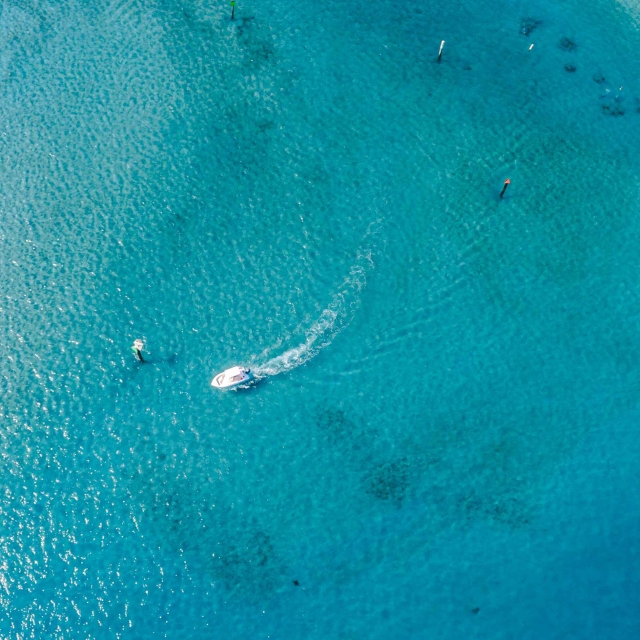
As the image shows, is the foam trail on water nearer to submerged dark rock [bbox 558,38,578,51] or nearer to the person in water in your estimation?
the person in water

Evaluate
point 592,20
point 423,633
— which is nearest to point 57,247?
point 423,633

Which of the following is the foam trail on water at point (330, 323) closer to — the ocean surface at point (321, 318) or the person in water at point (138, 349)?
the ocean surface at point (321, 318)

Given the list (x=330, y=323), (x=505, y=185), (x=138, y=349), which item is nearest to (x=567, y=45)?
(x=505, y=185)

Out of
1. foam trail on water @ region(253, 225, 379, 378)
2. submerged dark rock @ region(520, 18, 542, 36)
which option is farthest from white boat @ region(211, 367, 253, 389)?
submerged dark rock @ region(520, 18, 542, 36)

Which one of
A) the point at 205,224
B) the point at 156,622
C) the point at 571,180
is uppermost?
the point at 571,180

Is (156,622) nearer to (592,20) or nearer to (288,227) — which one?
(288,227)

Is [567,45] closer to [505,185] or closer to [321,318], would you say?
[505,185]
